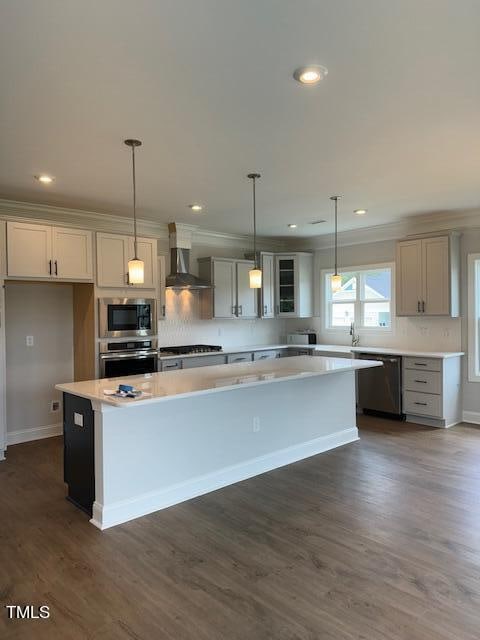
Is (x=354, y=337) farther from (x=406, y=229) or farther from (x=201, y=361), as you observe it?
(x=201, y=361)

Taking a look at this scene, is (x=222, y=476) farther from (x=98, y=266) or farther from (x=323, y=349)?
(x=323, y=349)

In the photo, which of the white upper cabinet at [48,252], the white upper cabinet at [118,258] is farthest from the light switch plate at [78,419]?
the white upper cabinet at [118,258]

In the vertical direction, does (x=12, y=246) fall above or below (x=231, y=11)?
below

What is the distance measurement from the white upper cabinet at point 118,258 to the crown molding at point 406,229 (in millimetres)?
3138

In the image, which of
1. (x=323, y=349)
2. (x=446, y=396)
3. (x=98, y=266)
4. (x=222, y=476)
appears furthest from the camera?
(x=323, y=349)

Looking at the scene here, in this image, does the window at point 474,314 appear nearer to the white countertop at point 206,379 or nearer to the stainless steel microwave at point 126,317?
the white countertop at point 206,379

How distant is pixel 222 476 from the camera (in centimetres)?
379

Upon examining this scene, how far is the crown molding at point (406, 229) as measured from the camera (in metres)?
5.70

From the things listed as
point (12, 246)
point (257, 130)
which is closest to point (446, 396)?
point (257, 130)

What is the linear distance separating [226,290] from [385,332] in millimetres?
2395

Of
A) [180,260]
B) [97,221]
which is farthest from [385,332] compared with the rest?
[97,221]

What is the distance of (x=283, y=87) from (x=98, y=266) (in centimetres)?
316

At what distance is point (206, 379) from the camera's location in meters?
3.69

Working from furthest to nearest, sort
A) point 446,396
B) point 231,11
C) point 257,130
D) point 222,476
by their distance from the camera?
point 446,396 → point 222,476 → point 257,130 → point 231,11
